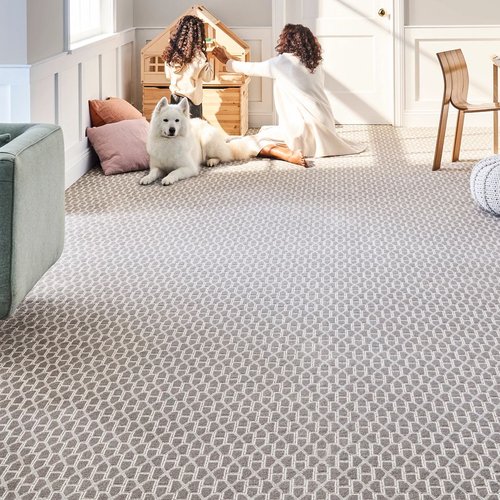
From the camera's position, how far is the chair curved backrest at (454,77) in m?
5.79

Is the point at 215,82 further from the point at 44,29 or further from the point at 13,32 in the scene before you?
the point at 13,32

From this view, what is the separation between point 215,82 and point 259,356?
439 centimetres

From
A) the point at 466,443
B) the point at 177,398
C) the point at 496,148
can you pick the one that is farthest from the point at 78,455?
the point at 496,148

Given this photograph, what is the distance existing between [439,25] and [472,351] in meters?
5.31

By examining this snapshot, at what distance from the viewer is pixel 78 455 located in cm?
223

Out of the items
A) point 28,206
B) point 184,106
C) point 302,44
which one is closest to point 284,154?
point 302,44

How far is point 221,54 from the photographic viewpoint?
22.4 feet

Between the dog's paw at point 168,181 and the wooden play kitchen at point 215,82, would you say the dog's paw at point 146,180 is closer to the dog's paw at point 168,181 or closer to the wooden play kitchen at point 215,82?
the dog's paw at point 168,181

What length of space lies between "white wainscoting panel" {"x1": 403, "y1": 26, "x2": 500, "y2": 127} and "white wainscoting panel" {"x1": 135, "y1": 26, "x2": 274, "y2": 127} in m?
1.22

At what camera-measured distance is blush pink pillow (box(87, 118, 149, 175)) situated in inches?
231

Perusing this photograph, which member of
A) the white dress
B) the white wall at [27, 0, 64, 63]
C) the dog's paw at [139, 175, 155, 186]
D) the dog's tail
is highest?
the white wall at [27, 0, 64, 63]

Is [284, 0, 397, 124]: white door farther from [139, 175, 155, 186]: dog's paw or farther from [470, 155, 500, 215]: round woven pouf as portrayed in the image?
A: [470, 155, 500, 215]: round woven pouf

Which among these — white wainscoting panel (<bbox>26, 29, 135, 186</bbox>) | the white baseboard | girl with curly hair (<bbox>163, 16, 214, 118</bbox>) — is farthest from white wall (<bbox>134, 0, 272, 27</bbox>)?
the white baseboard

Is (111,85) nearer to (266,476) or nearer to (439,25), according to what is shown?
(439,25)
